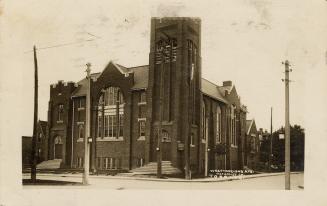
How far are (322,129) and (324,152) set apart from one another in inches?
17.3

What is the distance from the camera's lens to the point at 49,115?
1384 cm

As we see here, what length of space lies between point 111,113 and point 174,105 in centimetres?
213

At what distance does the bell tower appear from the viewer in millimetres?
15000

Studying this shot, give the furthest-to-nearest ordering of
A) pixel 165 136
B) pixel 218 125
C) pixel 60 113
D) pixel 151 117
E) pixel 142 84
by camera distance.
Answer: pixel 218 125 → pixel 142 84 → pixel 151 117 → pixel 165 136 → pixel 60 113

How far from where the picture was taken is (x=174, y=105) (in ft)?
52.7

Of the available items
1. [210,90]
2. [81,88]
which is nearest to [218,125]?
[210,90]

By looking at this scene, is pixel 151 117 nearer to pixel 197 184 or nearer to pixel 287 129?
pixel 197 184

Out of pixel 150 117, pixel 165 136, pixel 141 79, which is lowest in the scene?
pixel 165 136

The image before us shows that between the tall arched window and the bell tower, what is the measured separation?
3.18 ft

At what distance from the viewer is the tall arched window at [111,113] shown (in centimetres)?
1491

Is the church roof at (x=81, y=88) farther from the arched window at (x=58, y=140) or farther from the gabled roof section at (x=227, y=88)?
the gabled roof section at (x=227, y=88)

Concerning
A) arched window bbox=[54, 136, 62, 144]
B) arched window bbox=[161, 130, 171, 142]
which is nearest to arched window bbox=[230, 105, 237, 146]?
arched window bbox=[161, 130, 171, 142]

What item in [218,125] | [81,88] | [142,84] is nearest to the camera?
[81,88]

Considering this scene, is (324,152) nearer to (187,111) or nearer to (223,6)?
(223,6)
